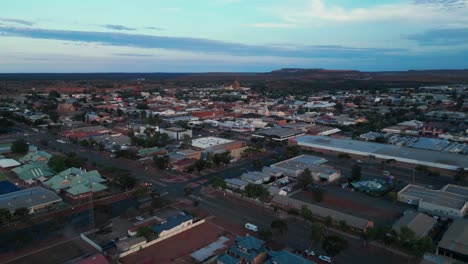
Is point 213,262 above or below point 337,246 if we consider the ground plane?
below

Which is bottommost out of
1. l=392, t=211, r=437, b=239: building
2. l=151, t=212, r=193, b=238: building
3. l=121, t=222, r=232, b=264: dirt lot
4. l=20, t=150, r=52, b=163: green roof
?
l=121, t=222, r=232, b=264: dirt lot

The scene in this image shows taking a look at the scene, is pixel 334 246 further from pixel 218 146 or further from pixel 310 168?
pixel 218 146

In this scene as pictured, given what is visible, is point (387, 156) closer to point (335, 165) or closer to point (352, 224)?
point (335, 165)

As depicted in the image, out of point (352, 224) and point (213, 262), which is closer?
point (213, 262)

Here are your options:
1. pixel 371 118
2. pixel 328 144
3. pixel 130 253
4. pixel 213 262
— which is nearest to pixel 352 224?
pixel 213 262

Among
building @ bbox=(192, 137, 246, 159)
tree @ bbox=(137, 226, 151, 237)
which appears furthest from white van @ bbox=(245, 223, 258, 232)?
building @ bbox=(192, 137, 246, 159)

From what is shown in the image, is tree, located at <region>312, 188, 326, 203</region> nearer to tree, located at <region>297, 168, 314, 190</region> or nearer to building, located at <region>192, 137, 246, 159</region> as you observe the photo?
tree, located at <region>297, 168, 314, 190</region>
